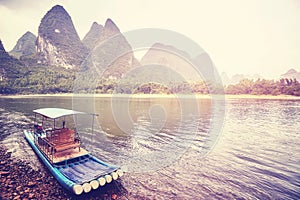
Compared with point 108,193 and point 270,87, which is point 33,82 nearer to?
point 108,193

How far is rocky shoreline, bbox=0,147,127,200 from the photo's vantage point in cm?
807

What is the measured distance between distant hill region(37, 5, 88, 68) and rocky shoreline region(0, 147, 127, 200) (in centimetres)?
13885

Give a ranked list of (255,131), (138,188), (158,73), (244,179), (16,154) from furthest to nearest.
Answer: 1. (158,73)
2. (255,131)
3. (16,154)
4. (244,179)
5. (138,188)

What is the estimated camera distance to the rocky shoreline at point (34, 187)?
8.07 m

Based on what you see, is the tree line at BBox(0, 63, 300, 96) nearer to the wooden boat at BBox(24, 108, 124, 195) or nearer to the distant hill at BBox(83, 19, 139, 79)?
the distant hill at BBox(83, 19, 139, 79)

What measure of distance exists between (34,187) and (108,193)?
12.3ft

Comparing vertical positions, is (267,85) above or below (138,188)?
above

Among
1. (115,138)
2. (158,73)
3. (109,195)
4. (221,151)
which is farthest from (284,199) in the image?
(158,73)

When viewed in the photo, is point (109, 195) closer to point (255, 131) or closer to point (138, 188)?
point (138, 188)

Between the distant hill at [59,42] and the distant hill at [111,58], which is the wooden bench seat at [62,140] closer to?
the distant hill at [111,58]

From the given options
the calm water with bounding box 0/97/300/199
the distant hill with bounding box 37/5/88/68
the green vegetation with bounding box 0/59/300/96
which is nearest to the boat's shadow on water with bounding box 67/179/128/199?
the calm water with bounding box 0/97/300/199

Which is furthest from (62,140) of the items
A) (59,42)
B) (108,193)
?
(59,42)

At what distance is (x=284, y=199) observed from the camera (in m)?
8.24

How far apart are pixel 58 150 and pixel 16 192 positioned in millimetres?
2560
